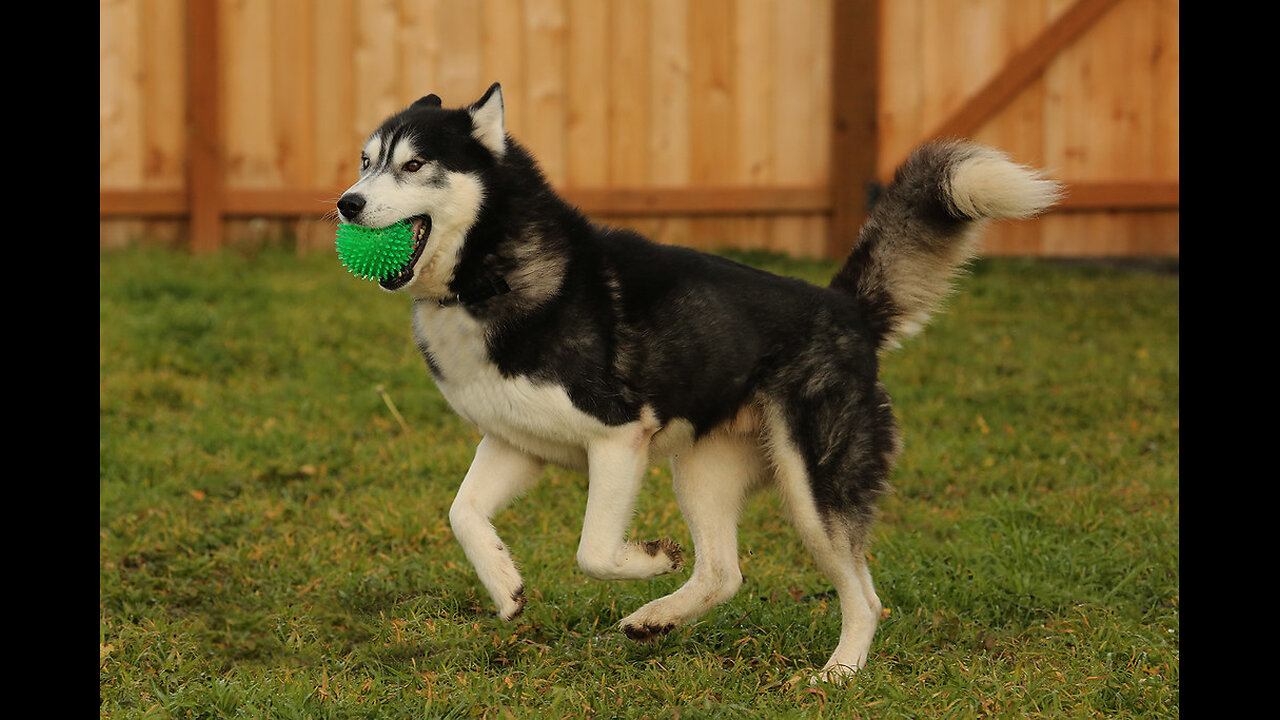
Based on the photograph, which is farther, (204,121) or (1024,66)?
(1024,66)

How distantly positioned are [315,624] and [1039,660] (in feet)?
7.71

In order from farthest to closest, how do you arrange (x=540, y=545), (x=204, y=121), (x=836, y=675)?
1. (x=204, y=121)
2. (x=540, y=545)
3. (x=836, y=675)

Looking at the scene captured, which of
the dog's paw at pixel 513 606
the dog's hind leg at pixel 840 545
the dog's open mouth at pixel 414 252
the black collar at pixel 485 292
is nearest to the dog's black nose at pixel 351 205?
the dog's open mouth at pixel 414 252

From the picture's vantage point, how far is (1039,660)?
12.6 ft

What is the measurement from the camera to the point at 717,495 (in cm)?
398

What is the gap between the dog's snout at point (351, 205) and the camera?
3.34 metres

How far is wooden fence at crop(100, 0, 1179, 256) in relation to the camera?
8641 mm

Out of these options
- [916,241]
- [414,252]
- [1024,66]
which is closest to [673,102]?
[1024,66]

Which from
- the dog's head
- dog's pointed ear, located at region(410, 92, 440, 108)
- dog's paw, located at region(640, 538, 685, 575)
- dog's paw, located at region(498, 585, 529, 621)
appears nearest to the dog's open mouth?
the dog's head

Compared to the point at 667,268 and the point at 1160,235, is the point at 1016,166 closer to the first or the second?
the point at 667,268

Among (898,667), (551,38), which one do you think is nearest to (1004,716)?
(898,667)

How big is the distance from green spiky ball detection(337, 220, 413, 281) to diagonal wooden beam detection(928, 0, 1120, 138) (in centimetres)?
625

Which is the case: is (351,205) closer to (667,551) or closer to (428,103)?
(428,103)

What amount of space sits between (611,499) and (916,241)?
130 centimetres
